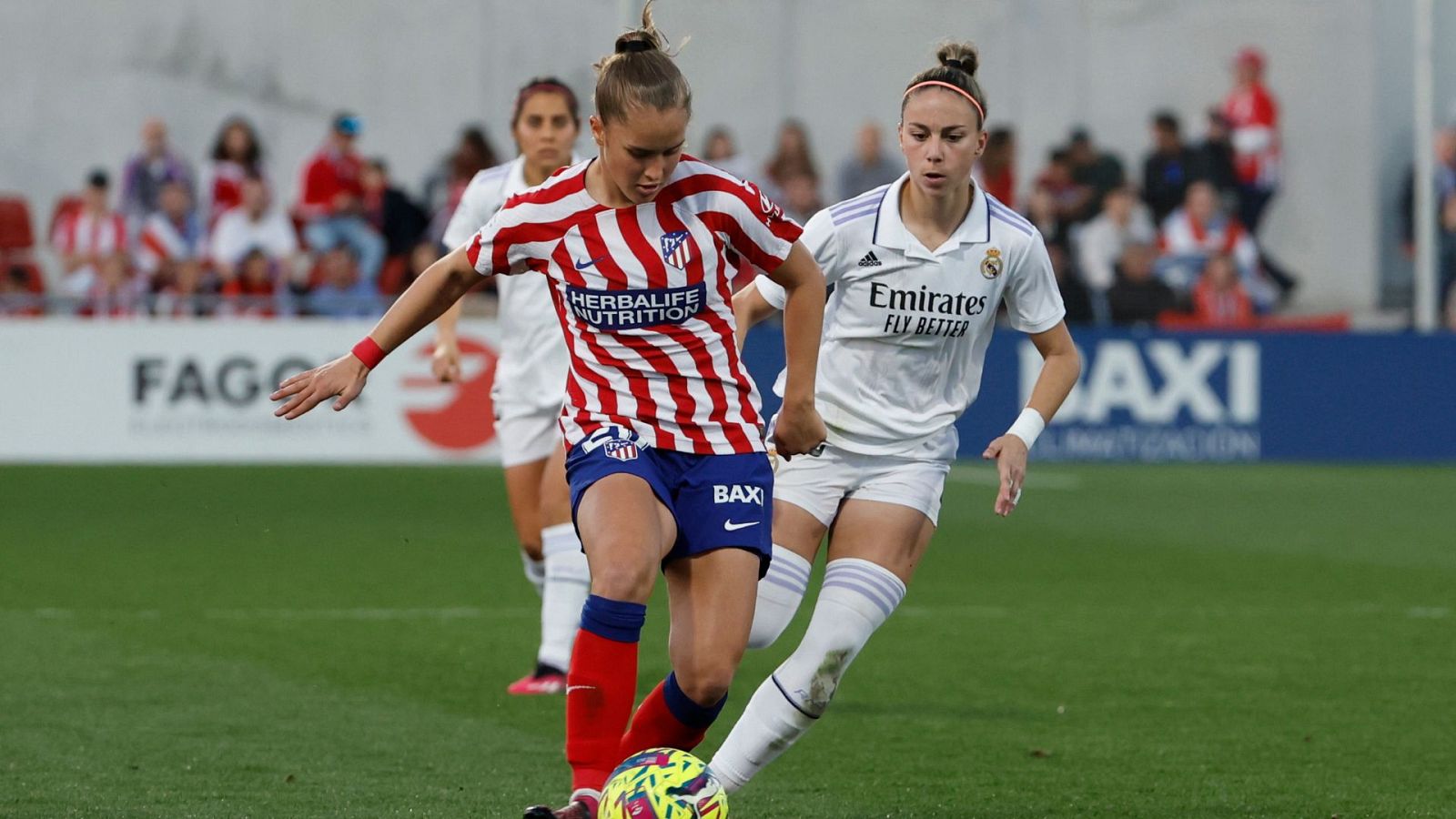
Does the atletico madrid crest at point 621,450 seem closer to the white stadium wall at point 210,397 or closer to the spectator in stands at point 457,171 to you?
the white stadium wall at point 210,397

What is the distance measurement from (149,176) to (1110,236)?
8.00 m

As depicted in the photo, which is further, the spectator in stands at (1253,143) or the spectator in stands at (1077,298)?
the spectator in stands at (1253,143)

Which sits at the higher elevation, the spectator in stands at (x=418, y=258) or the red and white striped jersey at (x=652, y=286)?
the red and white striped jersey at (x=652, y=286)

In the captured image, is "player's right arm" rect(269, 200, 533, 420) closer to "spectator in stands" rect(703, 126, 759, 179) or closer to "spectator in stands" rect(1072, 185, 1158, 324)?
"spectator in stands" rect(703, 126, 759, 179)

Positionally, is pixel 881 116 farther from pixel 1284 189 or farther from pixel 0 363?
pixel 0 363

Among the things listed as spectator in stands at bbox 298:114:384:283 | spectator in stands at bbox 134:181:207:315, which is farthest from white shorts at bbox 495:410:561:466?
spectator in stands at bbox 298:114:384:283

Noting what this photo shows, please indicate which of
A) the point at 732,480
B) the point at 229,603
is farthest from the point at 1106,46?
the point at 732,480

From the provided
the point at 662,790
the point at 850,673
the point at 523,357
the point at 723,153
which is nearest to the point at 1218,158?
the point at 723,153

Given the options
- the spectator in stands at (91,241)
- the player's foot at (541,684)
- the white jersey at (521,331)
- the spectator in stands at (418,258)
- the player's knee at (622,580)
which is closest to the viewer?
the player's knee at (622,580)

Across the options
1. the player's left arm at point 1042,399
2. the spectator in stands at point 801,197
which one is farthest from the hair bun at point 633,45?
the spectator in stands at point 801,197

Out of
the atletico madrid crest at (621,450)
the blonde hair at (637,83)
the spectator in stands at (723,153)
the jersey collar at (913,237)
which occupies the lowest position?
the atletico madrid crest at (621,450)

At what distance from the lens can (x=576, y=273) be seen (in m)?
5.15

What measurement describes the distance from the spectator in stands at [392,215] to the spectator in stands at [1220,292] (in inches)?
257

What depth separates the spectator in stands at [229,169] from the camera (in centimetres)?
1828
